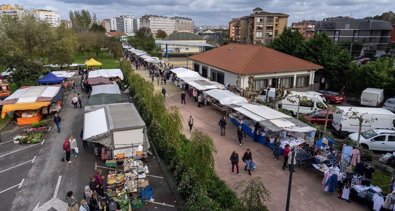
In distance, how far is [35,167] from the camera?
15914 mm

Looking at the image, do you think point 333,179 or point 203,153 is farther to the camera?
point 333,179

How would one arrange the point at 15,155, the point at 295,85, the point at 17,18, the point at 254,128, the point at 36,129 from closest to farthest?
the point at 15,155, the point at 254,128, the point at 36,129, the point at 295,85, the point at 17,18

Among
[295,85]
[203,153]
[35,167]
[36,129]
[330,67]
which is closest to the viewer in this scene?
[203,153]

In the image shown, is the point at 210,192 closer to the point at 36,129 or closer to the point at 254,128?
the point at 254,128

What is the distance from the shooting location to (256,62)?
103 feet

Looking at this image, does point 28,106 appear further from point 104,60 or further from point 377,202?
point 104,60

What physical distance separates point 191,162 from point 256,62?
21.6 meters

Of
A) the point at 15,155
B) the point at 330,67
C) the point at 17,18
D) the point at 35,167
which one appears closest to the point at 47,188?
the point at 35,167

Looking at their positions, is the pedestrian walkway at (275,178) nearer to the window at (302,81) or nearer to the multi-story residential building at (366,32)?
the window at (302,81)

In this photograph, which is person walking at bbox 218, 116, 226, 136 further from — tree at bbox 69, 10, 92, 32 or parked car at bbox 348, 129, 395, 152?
tree at bbox 69, 10, 92, 32

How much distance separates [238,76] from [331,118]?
1021cm

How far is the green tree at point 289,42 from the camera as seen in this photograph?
1567 inches

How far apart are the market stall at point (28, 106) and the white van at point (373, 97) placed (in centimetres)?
2909

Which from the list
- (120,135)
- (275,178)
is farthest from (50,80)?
(275,178)
